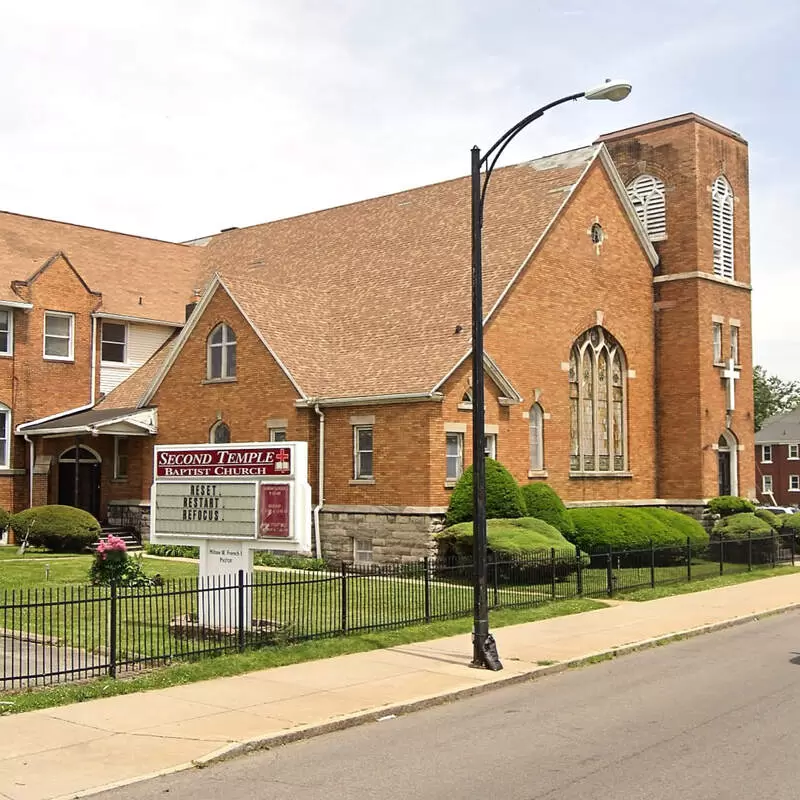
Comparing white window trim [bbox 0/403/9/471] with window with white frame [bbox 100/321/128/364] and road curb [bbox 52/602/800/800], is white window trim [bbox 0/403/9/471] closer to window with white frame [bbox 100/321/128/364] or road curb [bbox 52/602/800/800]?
window with white frame [bbox 100/321/128/364]

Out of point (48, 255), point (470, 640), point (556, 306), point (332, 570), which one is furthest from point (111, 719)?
point (48, 255)

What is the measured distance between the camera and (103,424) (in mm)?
31109

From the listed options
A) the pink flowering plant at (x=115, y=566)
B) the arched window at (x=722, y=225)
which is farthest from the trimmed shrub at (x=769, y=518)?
the pink flowering plant at (x=115, y=566)

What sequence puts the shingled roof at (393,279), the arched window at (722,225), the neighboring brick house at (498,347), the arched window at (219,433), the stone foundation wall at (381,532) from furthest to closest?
the arched window at (722,225) < the arched window at (219,433) < the shingled roof at (393,279) < the neighboring brick house at (498,347) < the stone foundation wall at (381,532)

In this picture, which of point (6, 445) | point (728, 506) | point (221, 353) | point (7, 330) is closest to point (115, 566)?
point (221, 353)

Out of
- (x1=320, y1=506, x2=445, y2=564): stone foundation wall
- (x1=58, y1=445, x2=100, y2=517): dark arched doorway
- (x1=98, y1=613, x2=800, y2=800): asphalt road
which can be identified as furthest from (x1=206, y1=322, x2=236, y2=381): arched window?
(x1=98, y1=613, x2=800, y2=800): asphalt road

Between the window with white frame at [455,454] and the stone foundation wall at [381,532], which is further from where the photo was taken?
the window with white frame at [455,454]

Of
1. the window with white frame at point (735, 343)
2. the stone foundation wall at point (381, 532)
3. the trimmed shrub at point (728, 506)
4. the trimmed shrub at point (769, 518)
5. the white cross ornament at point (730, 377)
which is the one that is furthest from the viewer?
the window with white frame at point (735, 343)

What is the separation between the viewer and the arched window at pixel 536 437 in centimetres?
3102

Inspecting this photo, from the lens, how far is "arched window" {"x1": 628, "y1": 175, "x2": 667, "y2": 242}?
36.6m

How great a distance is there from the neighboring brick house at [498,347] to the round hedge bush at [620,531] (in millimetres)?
2202

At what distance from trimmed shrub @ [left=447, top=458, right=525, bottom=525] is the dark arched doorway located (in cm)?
1397

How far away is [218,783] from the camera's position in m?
8.76

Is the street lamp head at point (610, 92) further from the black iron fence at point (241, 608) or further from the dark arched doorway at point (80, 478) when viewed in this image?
the dark arched doorway at point (80, 478)
